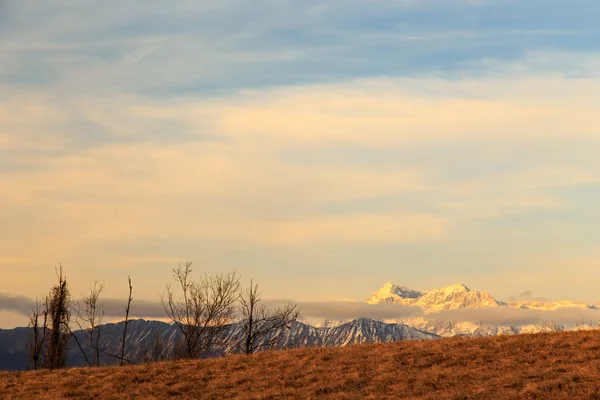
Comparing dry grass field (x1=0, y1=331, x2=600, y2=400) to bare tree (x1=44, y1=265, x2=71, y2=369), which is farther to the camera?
bare tree (x1=44, y1=265, x2=71, y2=369)

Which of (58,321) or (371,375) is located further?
(58,321)

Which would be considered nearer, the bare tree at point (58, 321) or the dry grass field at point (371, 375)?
the dry grass field at point (371, 375)

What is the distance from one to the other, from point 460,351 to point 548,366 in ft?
15.8

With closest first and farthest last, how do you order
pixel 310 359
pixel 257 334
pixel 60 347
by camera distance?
pixel 310 359, pixel 257 334, pixel 60 347

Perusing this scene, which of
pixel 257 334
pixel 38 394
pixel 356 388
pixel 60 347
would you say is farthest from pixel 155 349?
pixel 356 388

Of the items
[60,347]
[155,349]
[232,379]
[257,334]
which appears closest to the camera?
[232,379]

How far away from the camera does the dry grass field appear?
94.1 ft

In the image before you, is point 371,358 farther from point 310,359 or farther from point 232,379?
point 232,379

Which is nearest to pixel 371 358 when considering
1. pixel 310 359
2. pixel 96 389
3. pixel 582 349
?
pixel 310 359

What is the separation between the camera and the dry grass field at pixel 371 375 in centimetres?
2867

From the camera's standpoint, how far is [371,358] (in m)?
35.5

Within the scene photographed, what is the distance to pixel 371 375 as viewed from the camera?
3234 centimetres

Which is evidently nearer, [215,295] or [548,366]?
[548,366]

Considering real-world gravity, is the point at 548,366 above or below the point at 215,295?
below
